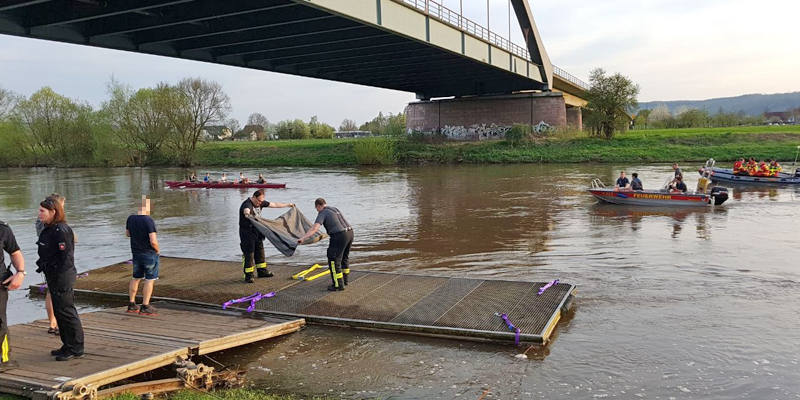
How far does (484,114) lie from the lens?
195ft

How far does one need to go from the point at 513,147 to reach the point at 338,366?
164ft

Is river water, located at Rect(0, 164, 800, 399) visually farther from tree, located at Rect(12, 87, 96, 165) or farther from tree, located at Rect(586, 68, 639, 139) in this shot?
tree, located at Rect(12, 87, 96, 165)

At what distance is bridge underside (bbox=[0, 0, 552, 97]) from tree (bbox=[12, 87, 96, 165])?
4266 centimetres

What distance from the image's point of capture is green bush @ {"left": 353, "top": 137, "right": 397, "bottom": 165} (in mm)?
57656

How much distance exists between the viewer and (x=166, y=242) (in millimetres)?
17188

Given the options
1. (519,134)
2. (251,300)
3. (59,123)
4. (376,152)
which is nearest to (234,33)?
(251,300)

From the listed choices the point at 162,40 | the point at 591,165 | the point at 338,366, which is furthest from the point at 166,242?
the point at 591,165

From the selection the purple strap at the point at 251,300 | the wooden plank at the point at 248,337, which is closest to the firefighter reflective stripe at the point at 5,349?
the wooden plank at the point at 248,337

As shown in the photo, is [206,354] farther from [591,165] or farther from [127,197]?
[591,165]

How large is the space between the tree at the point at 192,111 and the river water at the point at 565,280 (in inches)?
1494

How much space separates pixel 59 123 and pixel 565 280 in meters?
72.6

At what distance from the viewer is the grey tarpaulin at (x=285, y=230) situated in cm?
1031

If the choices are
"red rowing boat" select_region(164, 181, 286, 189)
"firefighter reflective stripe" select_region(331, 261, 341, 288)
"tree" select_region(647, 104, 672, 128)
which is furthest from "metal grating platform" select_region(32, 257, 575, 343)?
"tree" select_region(647, 104, 672, 128)

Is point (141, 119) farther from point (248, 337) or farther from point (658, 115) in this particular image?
point (658, 115)
